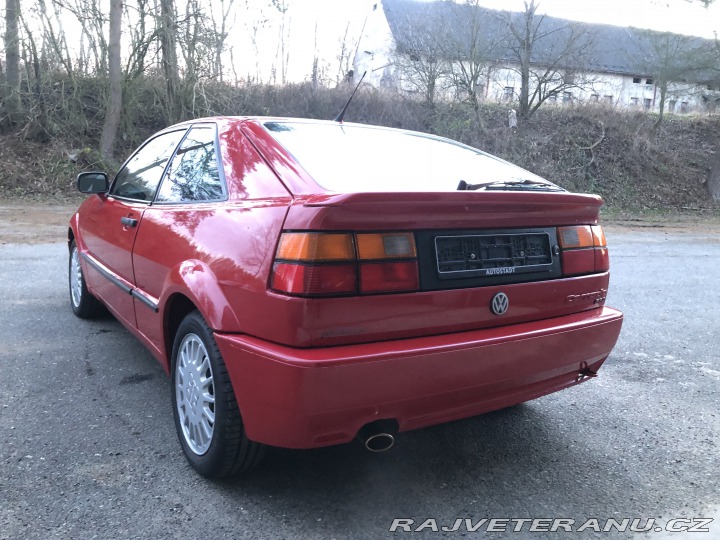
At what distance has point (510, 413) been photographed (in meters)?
3.40

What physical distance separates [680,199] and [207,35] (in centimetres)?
1520

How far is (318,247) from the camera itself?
7.06 ft

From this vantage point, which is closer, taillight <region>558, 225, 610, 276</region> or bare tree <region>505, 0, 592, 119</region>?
taillight <region>558, 225, 610, 276</region>

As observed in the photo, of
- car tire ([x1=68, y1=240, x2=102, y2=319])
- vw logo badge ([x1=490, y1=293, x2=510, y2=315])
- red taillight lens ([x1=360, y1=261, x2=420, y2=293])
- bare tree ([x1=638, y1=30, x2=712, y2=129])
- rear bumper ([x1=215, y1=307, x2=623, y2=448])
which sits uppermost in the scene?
bare tree ([x1=638, y1=30, x2=712, y2=129])

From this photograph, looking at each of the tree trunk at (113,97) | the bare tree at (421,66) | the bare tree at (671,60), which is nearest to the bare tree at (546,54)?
the bare tree at (421,66)

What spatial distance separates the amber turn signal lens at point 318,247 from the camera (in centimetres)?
215

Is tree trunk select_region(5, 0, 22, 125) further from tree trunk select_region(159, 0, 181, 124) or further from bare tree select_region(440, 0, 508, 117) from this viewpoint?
bare tree select_region(440, 0, 508, 117)

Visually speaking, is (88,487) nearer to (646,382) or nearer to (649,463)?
(649,463)

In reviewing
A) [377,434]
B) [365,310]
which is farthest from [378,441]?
[365,310]

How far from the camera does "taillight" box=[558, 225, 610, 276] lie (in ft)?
9.12

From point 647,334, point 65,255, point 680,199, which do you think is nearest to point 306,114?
point 680,199

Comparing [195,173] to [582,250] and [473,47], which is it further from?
[473,47]

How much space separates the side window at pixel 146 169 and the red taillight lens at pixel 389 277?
177 cm

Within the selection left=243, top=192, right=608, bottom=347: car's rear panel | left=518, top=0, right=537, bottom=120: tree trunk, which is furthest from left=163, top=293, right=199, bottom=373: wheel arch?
left=518, top=0, right=537, bottom=120: tree trunk
